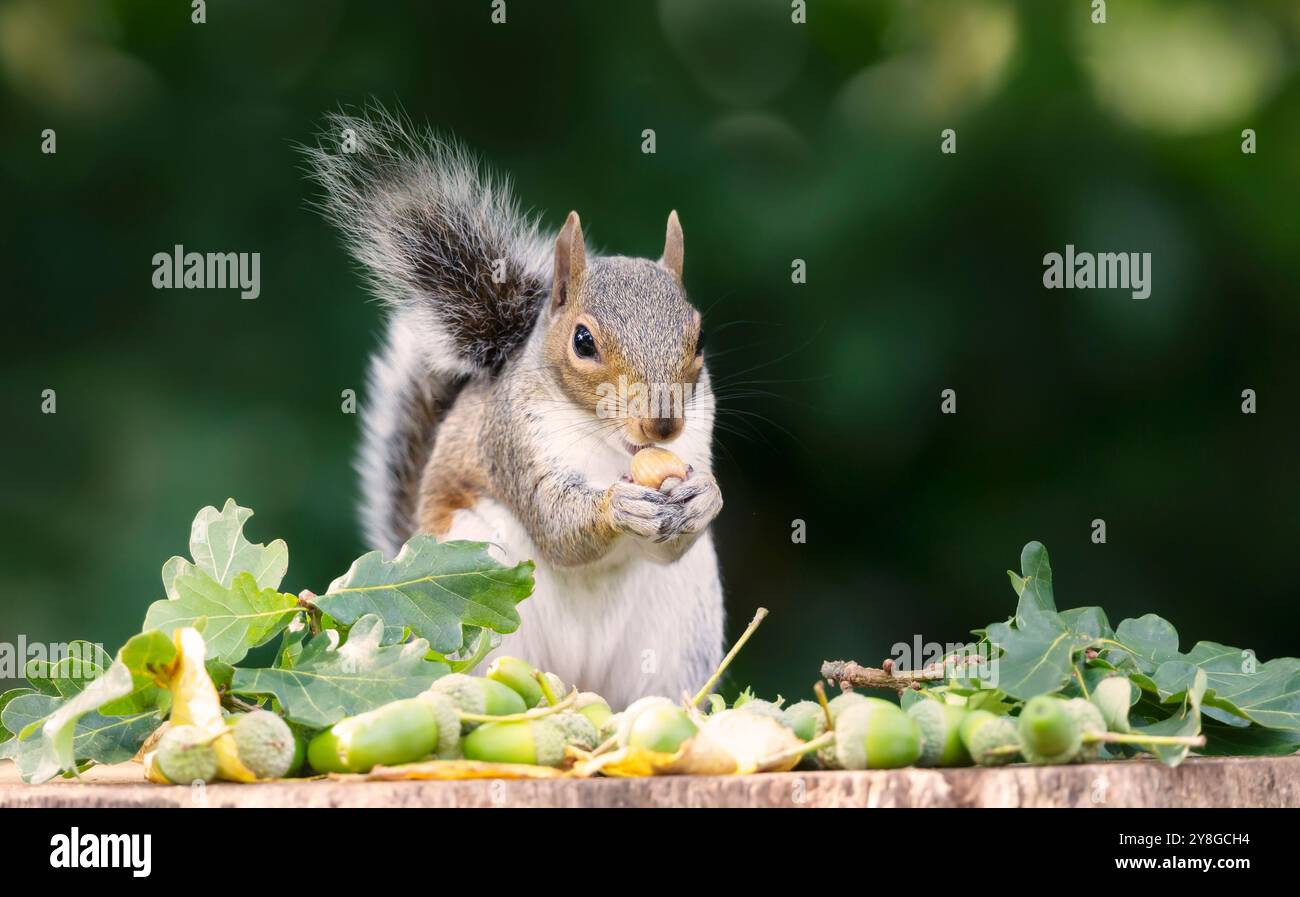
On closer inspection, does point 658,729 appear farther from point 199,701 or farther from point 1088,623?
point 1088,623

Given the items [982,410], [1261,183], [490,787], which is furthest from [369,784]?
[1261,183]

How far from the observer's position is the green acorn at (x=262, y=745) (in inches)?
45.2

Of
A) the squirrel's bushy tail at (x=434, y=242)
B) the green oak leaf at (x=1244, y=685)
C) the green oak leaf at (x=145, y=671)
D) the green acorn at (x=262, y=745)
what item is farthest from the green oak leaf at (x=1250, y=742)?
the squirrel's bushy tail at (x=434, y=242)

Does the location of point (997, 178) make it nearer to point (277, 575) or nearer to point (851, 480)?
point (851, 480)

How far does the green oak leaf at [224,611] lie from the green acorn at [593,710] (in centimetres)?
29

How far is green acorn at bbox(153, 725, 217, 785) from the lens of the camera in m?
1.13

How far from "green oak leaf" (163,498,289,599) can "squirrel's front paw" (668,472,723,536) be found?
54cm

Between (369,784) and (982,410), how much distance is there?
172 centimetres

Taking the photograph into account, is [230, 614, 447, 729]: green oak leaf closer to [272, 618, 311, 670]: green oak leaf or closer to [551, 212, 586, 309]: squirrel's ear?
[272, 618, 311, 670]: green oak leaf

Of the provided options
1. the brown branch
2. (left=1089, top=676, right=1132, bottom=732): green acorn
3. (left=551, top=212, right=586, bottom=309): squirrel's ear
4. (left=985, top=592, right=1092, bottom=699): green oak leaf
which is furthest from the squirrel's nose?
(left=1089, top=676, right=1132, bottom=732): green acorn

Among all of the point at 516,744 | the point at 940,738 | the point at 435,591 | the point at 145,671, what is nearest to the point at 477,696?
the point at 516,744

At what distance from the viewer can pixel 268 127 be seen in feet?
8.75

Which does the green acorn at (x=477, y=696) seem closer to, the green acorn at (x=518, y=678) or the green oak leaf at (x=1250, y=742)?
the green acorn at (x=518, y=678)

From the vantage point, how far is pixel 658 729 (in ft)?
3.78
